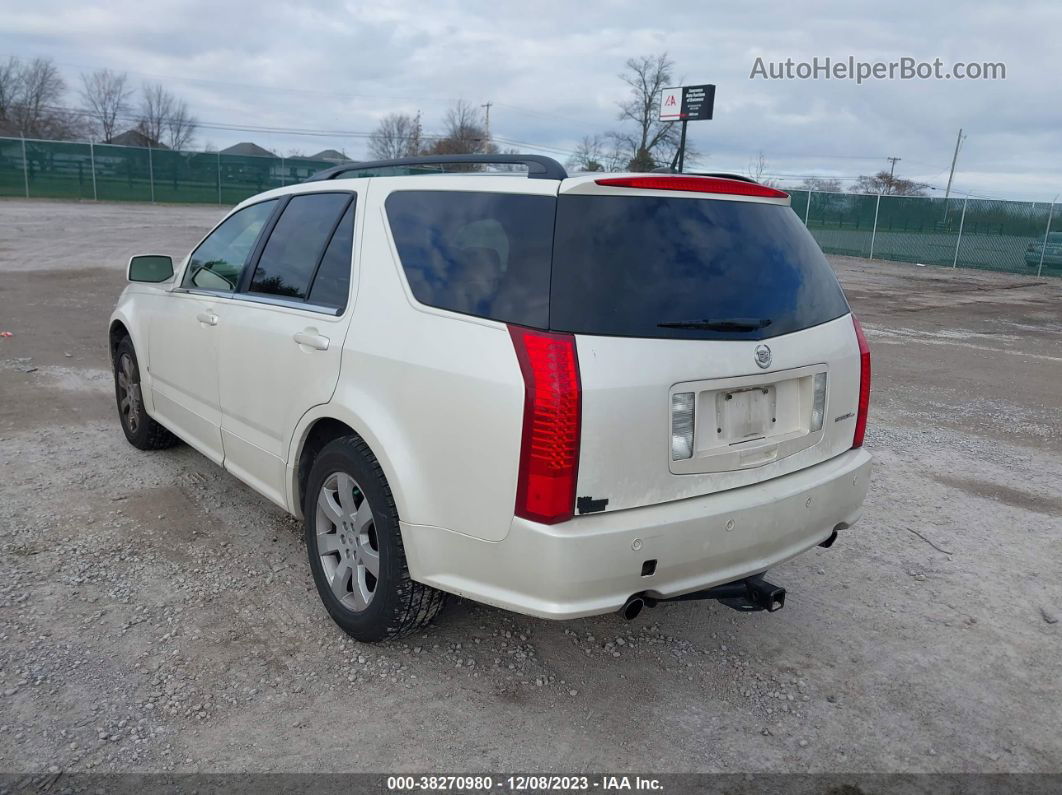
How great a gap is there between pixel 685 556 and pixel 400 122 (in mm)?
80281

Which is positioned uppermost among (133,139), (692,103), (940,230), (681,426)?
(692,103)

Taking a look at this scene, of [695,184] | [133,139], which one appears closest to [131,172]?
[695,184]

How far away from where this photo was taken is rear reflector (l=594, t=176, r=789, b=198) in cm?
267

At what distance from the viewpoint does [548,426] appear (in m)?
2.43

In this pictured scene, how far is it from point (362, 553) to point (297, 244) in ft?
4.74

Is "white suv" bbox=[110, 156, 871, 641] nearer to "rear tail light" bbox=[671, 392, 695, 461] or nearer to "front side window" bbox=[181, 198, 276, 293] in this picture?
"rear tail light" bbox=[671, 392, 695, 461]

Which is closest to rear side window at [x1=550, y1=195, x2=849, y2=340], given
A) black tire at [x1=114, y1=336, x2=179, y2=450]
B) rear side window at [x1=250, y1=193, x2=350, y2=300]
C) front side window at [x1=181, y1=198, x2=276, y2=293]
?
rear side window at [x1=250, y1=193, x2=350, y2=300]

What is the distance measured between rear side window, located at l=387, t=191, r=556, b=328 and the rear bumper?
2.22 feet

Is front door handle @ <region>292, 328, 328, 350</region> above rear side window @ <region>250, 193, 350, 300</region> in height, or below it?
below

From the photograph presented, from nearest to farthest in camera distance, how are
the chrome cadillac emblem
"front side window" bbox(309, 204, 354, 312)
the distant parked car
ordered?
the chrome cadillac emblem
"front side window" bbox(309, 204, 354, 312)
the distant parked car

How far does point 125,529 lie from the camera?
4129mm

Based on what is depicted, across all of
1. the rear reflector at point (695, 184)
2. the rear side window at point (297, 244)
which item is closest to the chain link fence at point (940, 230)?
the rear reflector at point (695, 184)

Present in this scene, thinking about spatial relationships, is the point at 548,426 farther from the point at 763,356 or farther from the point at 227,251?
the point at 227,251

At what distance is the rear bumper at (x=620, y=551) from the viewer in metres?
2.49
